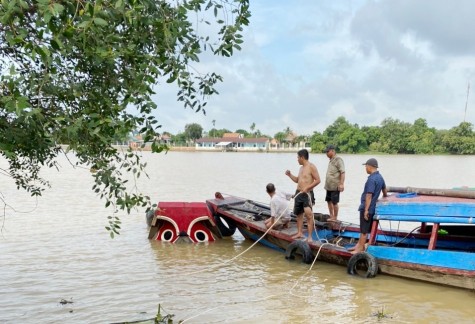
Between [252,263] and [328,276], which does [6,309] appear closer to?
[252,263]

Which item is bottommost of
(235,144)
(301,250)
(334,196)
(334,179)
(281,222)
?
(301,250)

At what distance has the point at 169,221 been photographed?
12.1 meters

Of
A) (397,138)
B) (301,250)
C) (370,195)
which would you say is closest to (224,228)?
(301,250)

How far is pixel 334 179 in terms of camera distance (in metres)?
10.9

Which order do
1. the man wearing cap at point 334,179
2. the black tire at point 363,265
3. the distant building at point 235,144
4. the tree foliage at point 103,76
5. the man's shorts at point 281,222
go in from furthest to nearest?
the distant building at point 235,144 < the man wearing cap at point 334,179 < the man's shorts at point 281,222 < the black tire at point 363,265 < the tree foliage at point 103,76

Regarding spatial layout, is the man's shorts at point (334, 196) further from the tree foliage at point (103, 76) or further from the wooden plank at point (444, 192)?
the tree foliage at point (103, 76)

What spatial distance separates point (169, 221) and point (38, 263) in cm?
319

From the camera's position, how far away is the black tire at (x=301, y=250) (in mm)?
9562

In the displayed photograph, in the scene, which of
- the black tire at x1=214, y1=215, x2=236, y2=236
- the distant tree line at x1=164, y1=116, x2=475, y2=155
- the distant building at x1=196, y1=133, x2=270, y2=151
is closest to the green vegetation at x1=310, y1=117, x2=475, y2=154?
the distant tree line at x1=164, y1=116, x2=475, y2=155

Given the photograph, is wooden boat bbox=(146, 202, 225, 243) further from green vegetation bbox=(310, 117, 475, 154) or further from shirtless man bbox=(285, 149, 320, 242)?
green vegetation bbox=(310, 117, 475, 154)

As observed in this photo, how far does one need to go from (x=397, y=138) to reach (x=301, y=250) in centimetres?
8026

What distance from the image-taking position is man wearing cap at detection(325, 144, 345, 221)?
10.9m

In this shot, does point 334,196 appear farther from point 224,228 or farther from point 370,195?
point 224,228

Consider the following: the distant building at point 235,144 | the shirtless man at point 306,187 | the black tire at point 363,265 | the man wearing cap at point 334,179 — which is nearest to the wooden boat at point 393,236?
the black tire at point 363,265
